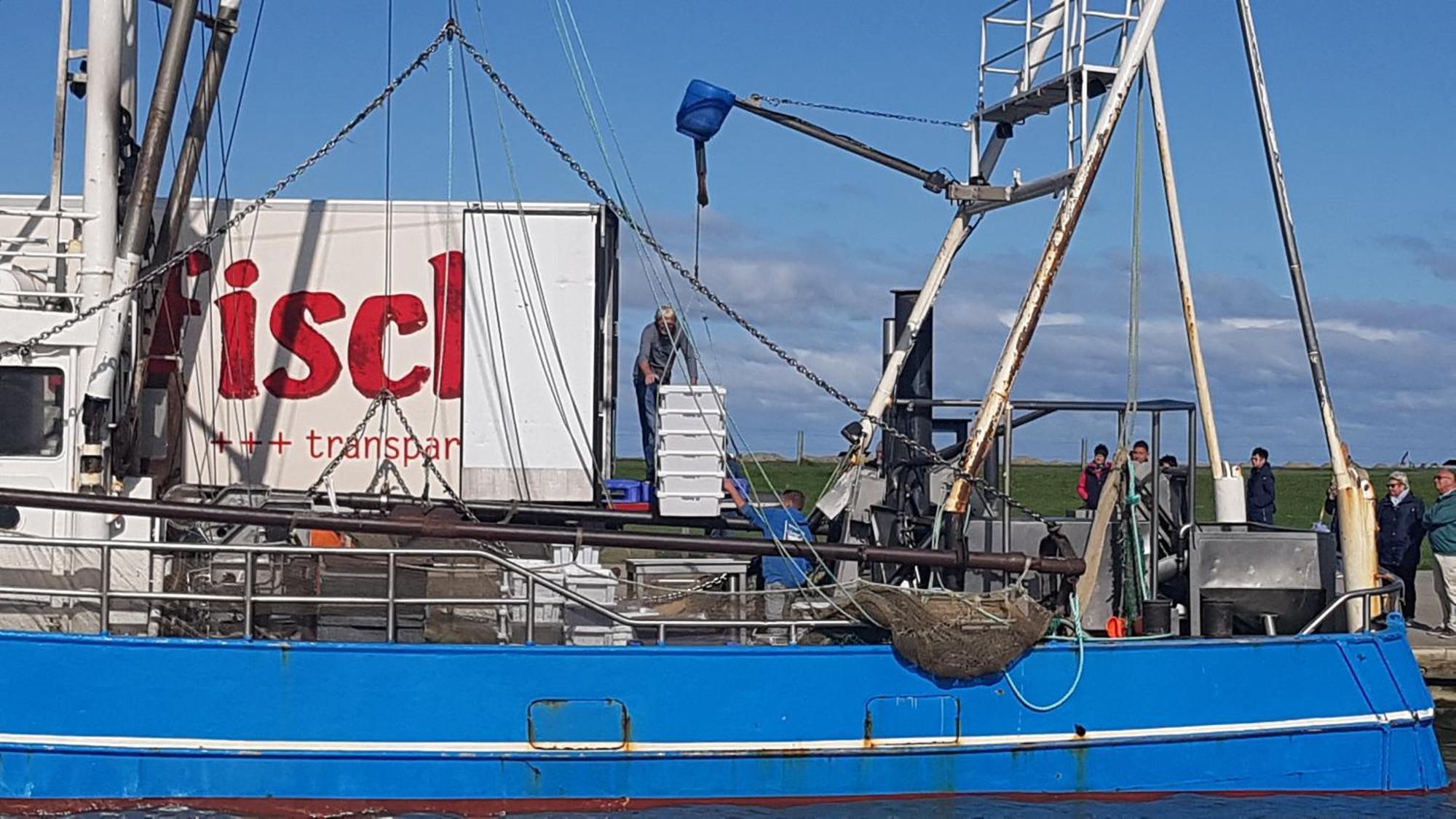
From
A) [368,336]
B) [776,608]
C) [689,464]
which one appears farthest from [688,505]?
[368,336]

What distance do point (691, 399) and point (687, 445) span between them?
0.35 metres

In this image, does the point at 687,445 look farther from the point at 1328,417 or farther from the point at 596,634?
the point at 1328,417

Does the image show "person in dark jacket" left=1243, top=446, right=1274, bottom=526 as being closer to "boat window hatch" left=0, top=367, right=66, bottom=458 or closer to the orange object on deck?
the orange object on deck

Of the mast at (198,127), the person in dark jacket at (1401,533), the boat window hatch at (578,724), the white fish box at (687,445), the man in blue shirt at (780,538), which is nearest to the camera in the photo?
the boat window hatch at (578,724)

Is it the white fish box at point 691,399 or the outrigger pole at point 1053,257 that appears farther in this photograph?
the white fish box at point 691,399

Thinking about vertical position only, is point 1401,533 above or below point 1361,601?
above

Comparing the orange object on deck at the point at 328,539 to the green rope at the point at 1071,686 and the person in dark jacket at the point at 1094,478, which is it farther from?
the person in dark jacket at the point at 1094,478

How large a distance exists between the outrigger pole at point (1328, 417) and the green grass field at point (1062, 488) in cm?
1682

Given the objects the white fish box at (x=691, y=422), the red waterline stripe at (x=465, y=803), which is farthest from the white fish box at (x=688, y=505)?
the red waterline stripe at (x=465, y=803)

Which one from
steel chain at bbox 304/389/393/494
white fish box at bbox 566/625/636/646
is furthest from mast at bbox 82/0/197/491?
white fish box at bbox 566/625/636/646

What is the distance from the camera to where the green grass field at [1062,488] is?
40125 millimetres

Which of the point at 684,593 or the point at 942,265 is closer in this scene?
the point at 684,593

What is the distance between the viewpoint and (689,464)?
1219cm

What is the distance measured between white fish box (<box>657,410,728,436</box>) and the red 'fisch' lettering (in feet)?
7.87
